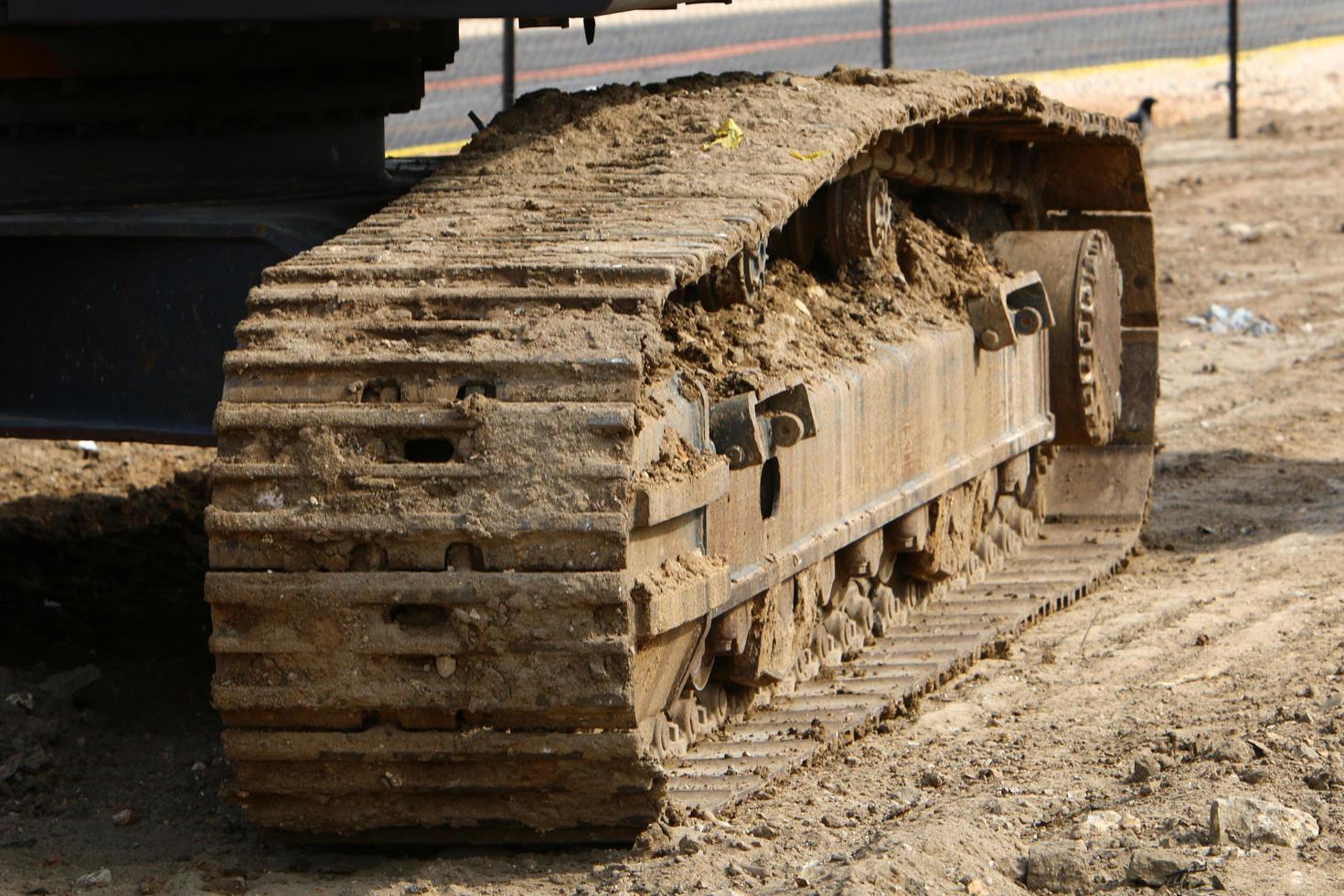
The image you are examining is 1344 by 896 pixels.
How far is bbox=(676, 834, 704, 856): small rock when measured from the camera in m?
4.36

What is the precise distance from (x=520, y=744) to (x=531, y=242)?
1101mm

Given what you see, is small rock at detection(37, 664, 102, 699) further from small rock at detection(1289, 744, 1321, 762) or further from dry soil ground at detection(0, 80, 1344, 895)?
small rock at detection(1289, 744, 1321, 762)

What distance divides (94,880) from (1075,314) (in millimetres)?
3955

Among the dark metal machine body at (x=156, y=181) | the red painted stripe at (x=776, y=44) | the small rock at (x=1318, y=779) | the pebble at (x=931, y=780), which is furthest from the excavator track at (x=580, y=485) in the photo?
the red painted stripe at (x=776, y=44)

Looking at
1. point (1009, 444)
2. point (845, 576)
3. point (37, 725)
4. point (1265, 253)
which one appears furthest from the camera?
point (1265, 253)

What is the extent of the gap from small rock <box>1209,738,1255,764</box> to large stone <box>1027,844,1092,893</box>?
667 mm

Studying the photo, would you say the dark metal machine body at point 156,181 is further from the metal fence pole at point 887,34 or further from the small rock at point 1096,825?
the metal fence pole at point 887,34

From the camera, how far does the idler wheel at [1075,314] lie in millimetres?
7133

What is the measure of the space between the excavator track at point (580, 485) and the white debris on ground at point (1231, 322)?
235 inches

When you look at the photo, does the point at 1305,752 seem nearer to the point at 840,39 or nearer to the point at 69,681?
the point at 69,681

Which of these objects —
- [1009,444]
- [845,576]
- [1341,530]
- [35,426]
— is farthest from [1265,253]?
[35,426]

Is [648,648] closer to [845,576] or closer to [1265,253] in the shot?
[845,576]

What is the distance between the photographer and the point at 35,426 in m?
5.57

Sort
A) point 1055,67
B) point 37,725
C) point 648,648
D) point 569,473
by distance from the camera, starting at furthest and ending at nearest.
A: point 1055,67 → point 37,725 → point 648,648 → point 569,473
